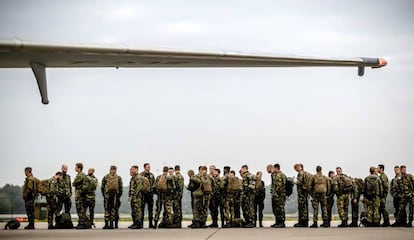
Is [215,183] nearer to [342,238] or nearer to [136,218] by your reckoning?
→ [136,218]

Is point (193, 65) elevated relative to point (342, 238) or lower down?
elevated

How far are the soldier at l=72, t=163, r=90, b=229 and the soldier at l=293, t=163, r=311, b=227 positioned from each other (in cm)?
576

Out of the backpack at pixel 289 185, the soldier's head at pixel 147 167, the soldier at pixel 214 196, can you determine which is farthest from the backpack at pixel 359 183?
the soldier's head at pixel 147 167

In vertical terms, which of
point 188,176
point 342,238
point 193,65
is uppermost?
point 193,65

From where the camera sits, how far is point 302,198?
20.5m

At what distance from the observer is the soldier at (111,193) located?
2017 cm

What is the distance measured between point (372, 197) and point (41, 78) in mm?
9676

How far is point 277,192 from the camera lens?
2055 centimetres

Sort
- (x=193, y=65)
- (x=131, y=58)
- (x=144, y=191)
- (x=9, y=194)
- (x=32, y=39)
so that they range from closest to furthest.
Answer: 1. (x=32, y=39)
2. (x=131, y=58)
3. (x=193, y=65)
4. (x=144, y=191)
5. (x=9, y=194)

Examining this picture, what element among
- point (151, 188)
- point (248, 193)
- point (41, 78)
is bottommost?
point (248, 193)

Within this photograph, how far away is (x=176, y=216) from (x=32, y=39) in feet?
28.1

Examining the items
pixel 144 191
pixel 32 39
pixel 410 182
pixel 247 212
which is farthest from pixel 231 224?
pixel 32 39

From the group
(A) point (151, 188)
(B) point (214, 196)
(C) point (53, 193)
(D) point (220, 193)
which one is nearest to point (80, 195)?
(C) point (53, 193)

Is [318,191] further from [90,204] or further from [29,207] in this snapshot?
[29,207]
